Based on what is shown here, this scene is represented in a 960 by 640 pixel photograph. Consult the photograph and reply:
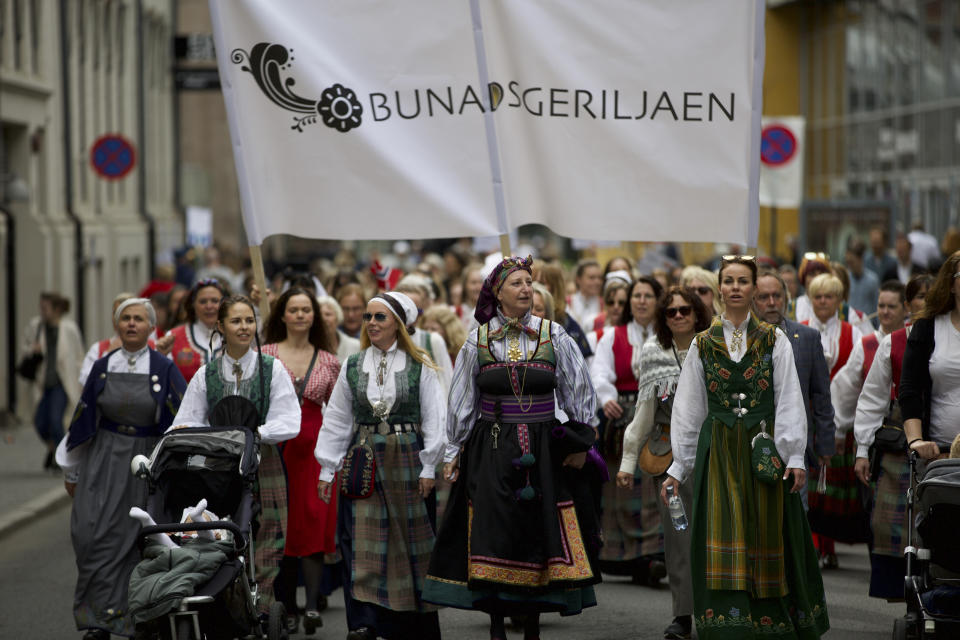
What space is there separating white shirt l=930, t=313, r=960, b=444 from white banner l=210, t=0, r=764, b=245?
5.15 ft

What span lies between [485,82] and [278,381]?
2.10 m

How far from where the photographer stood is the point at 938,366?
7.82 metres

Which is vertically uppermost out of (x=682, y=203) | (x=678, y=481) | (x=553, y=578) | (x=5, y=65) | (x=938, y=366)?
(x=5, y=65)

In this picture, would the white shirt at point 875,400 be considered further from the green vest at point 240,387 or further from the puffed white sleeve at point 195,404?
the puffed white sleeve at point 195,404

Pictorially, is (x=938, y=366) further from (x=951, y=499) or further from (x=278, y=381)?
(x=278, y=381)

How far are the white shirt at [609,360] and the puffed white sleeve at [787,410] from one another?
2762mm

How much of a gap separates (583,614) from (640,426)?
1316mm

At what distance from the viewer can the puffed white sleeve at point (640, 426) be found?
8977mm

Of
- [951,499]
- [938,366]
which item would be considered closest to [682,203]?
[938,366]

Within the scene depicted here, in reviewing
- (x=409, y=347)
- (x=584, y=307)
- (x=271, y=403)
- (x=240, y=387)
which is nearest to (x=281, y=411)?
(x=271, y=403)

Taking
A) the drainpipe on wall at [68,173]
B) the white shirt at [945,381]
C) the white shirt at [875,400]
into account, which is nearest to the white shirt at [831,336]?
the white shirt at [875,400]

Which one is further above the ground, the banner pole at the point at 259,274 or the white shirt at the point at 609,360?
the banner pole at the point at 259,274

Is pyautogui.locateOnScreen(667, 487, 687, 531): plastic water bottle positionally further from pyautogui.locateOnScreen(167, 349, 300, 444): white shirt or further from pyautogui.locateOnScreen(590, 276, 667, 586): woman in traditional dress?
pyautogui.locateOnScreen(590, 276, 667, 586): woman in traditional dress

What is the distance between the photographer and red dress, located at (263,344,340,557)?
932cm
